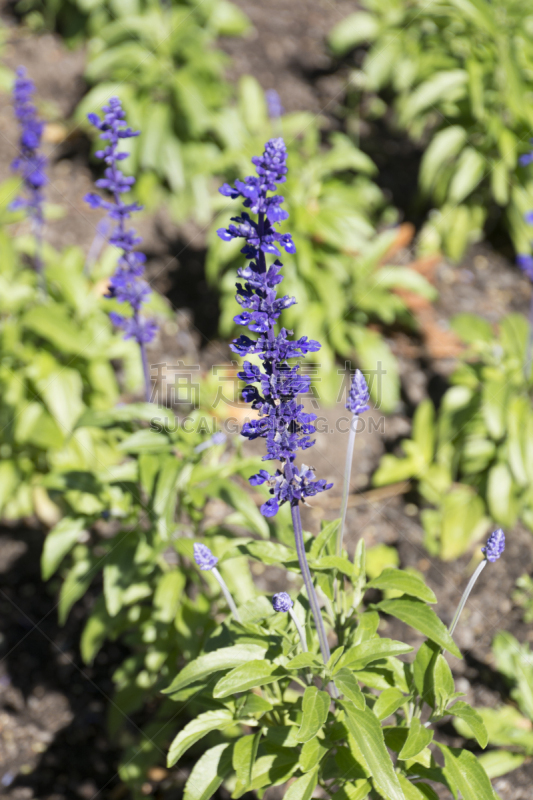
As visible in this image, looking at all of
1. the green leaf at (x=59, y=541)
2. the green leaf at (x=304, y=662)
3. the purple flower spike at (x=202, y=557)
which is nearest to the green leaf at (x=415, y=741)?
the green leaf at (x=304, y=662)

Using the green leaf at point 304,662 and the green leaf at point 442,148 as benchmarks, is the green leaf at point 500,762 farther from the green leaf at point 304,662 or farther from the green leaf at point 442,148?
the green leaf at point 442,148

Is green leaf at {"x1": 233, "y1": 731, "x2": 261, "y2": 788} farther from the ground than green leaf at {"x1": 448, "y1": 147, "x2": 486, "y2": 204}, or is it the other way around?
green leaf at {"x1": 448, "y1": 147, "x2": 486, "y2": 204}

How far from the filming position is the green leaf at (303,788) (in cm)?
291

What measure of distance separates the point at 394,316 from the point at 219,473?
3.98 meters

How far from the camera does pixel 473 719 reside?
9.60 ft

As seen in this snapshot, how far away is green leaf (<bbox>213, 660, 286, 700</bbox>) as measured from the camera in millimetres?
2793

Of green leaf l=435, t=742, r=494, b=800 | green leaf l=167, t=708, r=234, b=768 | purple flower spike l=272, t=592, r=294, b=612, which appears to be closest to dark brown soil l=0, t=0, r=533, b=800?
green leaf l=167, t=708, r=234, b=768

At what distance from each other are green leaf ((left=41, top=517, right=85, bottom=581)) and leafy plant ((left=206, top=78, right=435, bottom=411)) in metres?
2.93

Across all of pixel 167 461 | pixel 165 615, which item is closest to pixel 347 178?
pixel 167 461

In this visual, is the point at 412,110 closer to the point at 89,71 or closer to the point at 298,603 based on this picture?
→ the point at 89,71

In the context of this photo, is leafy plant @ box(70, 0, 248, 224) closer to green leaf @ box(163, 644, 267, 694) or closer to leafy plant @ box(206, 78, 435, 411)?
leafy plant @ box(206, 78, 435, 411)

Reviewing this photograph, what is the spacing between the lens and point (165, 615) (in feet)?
13.3

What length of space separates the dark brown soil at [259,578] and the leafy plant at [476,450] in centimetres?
27

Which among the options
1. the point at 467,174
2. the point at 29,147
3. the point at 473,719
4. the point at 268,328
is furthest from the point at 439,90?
the point at 473,719
